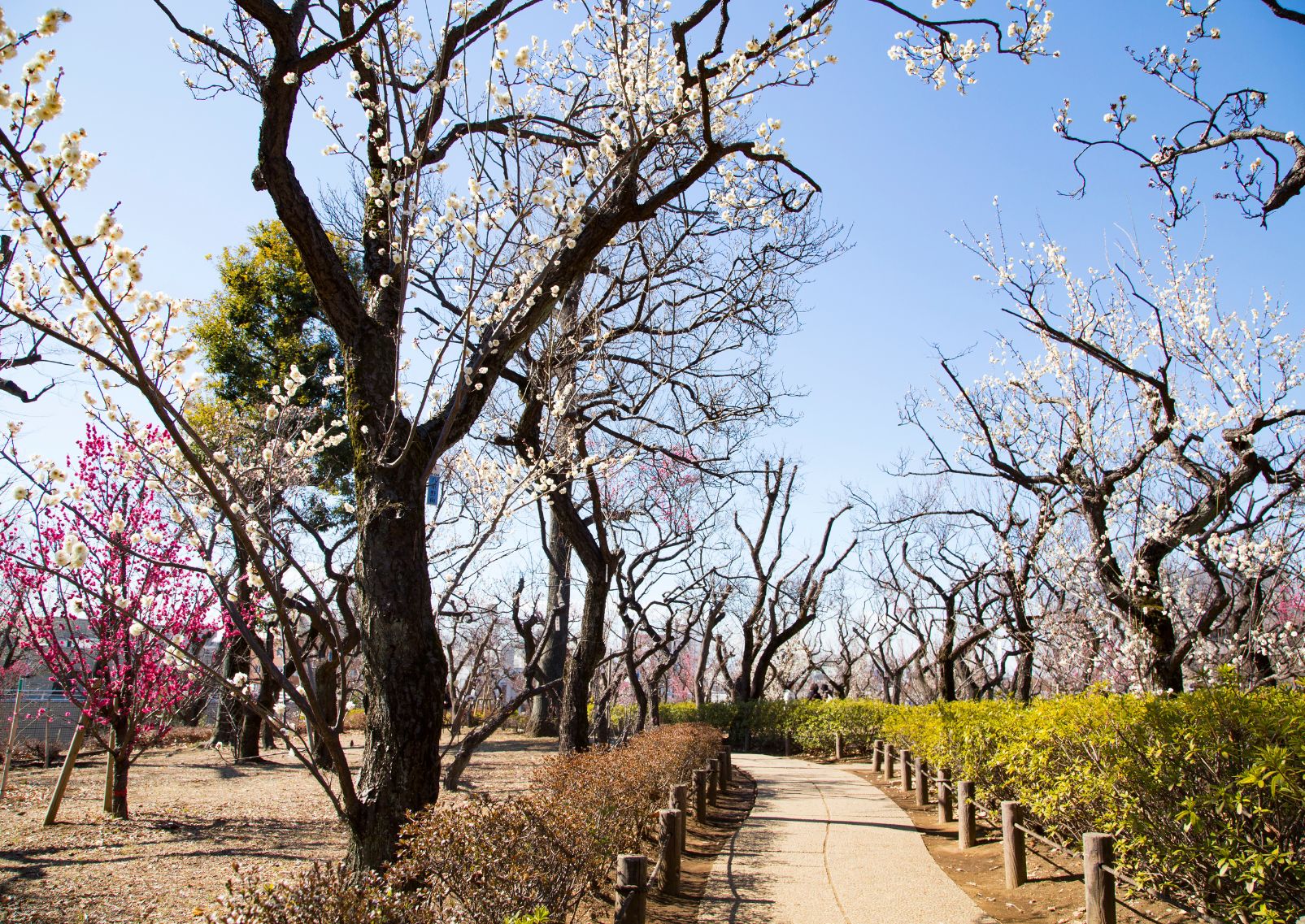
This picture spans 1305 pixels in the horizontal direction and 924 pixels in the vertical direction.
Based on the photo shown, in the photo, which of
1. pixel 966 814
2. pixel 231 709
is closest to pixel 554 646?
pixel 231 709

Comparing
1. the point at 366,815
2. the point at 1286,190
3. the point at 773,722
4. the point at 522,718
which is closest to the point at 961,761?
the point at 1286,190

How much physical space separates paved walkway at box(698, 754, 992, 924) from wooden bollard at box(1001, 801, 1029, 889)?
1.32 feet

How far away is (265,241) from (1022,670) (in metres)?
17.1

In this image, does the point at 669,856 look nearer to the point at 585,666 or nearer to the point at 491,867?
the point at 491,867

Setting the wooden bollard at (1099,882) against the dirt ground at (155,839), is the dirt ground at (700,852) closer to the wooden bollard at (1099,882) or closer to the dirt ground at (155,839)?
the dirt ground at (155,839)

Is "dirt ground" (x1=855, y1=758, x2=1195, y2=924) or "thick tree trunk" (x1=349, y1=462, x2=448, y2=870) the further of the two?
"dirt ground" (x1=855, y1=758, x2=1195, y2=924)

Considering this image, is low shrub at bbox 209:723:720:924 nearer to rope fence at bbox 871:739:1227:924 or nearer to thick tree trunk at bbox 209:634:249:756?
rope fence at bbox 871:739:1227:924

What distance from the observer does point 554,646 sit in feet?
67.2

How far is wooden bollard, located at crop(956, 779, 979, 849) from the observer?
716cm

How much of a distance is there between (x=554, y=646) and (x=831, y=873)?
14.7 metres

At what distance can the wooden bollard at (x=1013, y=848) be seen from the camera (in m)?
5.72

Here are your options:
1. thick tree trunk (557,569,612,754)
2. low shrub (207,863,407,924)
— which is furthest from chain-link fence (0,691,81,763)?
low shrub (207,863,407,924)

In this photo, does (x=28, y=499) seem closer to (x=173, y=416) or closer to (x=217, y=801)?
(x=173, y=416)

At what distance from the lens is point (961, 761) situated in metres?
8.38
